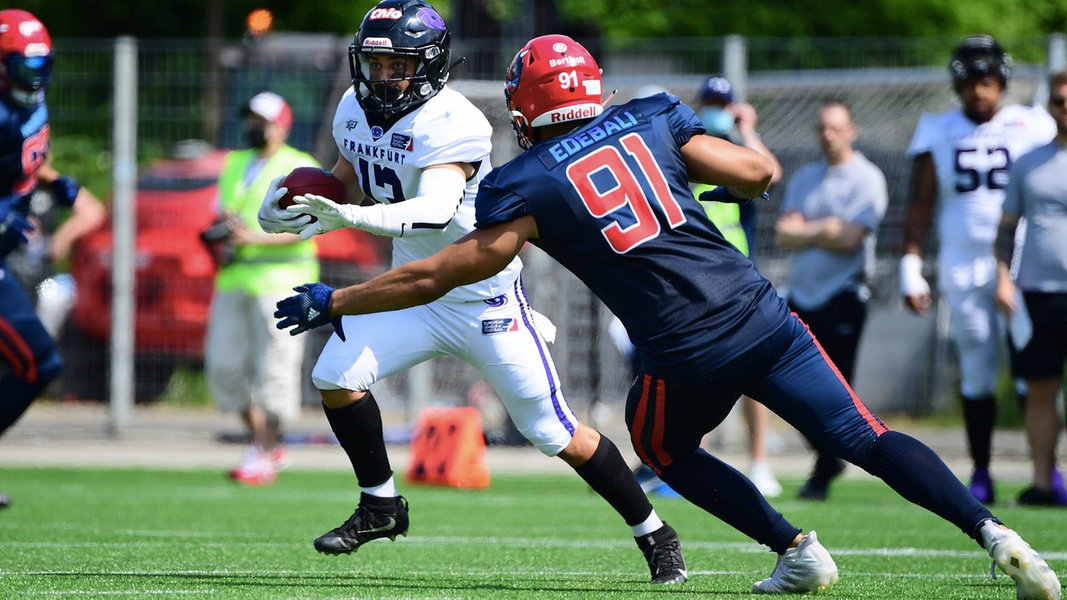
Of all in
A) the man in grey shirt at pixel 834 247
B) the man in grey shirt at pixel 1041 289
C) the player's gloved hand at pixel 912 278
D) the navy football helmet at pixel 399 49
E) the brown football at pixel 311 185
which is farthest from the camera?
the man in grey shirt at pixel 834 247

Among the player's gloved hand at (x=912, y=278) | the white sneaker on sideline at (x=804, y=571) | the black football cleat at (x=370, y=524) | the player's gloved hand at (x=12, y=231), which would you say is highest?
the player's gloved hand at (x=12, y=231)

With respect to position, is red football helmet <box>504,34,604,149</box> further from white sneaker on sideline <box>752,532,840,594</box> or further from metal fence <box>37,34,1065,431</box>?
metal fence <box>37,34,1065,431</box>

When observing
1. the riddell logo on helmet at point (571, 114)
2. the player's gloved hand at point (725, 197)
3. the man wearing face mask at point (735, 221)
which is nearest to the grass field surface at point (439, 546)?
the man wearing face mask at point (735, 221)

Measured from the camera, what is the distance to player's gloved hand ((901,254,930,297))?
325 inches

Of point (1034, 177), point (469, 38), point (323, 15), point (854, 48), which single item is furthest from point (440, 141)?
point (323, 15)

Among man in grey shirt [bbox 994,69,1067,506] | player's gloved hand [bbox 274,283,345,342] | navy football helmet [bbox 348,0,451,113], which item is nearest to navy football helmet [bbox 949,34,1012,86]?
man in grey shirt [bbox 994,69,1067,506]

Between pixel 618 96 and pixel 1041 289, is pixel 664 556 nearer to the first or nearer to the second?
pixel 1041 289

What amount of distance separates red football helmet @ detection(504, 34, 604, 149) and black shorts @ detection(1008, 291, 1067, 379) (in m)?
4.04

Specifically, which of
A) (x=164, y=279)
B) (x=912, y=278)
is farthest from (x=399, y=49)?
(x=164, y=279)

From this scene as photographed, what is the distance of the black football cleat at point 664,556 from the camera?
5188 millimetres

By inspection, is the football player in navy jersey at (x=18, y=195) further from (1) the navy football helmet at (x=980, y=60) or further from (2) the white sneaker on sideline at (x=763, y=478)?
(1) the navy football helmet at (x=980, y=60)

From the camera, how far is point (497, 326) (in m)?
5.66

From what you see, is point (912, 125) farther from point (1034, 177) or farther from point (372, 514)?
point (372, 514)

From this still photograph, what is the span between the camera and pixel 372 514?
5582 millimetres
